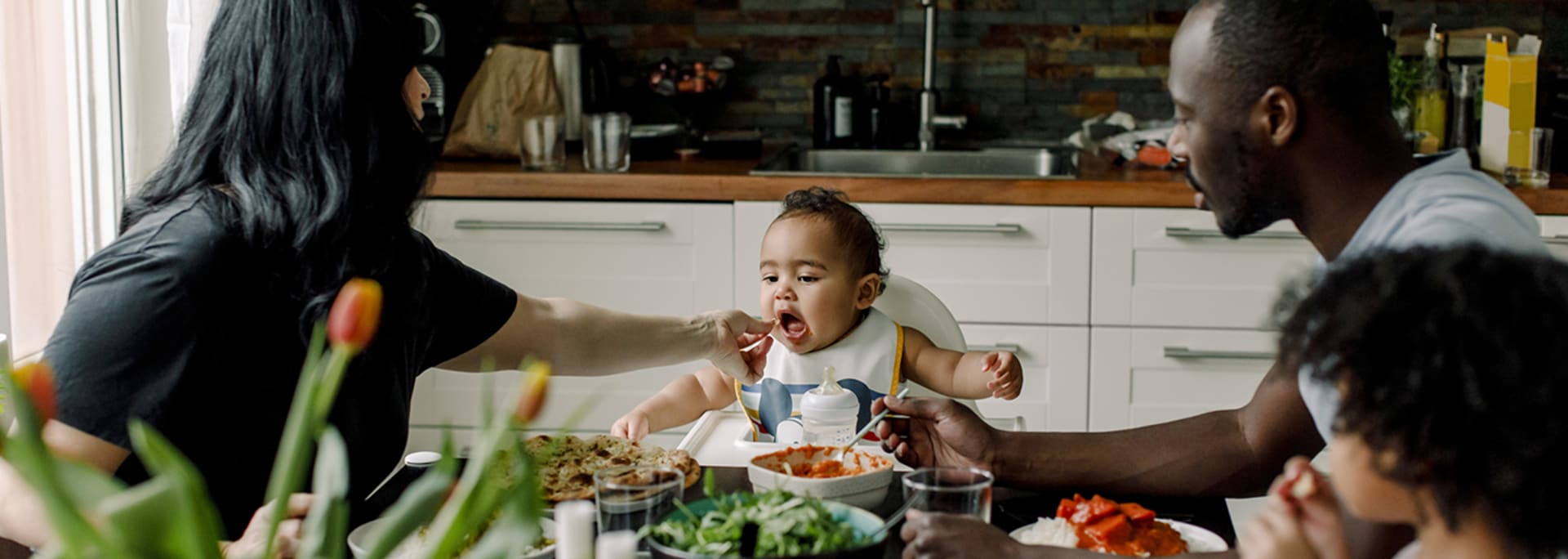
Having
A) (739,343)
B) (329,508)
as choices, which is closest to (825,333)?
(739,343)

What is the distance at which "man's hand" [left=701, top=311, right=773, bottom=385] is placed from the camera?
6.64 ft

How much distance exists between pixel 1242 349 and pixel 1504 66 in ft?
2.62

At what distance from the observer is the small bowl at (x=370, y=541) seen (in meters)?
1.24

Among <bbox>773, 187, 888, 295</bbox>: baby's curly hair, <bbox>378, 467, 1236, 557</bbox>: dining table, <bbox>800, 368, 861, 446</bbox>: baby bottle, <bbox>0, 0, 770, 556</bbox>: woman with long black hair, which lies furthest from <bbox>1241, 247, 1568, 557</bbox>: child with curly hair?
<bbox>773, 187, 888, 295</bbox>: baby's curly hair

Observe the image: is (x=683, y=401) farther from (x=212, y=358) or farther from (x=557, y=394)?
(x=557, y=394)

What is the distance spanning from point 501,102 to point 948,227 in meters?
1.10

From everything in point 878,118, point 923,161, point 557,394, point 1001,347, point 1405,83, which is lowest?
point 557,394

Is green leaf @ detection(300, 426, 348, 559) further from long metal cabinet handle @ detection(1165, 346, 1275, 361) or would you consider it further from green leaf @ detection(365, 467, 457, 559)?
long metal cabinet handle @ detection(1165, 346, 1275, 361)

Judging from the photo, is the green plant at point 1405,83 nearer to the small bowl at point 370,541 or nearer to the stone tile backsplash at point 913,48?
the stone tile backsplash at point 913,48

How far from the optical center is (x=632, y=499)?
1223 millimetres

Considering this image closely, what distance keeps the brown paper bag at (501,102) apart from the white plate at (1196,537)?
2209mm

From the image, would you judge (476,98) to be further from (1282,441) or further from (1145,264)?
(1282,441)

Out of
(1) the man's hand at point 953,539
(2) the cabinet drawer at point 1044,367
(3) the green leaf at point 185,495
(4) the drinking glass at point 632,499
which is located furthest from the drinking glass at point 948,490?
(2) the cabinet drawer at point 1044,367

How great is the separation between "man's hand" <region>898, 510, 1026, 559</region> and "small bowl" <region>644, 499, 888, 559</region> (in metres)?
0.03
